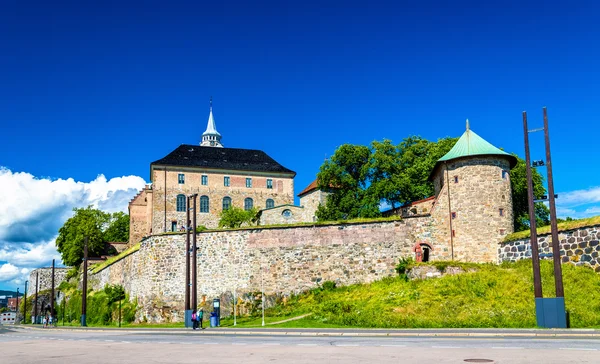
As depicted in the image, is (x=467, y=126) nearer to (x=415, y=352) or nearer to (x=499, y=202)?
(x=499, y=202)

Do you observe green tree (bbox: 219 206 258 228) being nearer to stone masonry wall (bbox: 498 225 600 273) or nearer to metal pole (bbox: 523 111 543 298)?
stone masonry wall (bbox: 498 225 600 273)

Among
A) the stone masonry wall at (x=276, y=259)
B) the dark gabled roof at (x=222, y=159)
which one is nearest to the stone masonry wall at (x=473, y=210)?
the stone masonry wall at (x=276, y=259)

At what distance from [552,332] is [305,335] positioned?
9.55 metres

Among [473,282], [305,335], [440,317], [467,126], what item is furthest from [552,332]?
[467,126]

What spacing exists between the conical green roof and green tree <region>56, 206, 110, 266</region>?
52131 mm

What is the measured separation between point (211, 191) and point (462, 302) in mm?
48521

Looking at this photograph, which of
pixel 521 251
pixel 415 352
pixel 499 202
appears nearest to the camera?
pixel 415 352

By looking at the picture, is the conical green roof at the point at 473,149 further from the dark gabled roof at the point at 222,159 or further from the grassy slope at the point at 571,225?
the dark gabled roof at the point at 222,159

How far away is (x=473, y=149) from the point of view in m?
39.4

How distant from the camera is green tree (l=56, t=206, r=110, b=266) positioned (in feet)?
252

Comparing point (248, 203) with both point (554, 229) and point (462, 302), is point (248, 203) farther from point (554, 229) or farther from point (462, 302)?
point (554, 229)

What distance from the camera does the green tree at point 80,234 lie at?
7669 centimetres

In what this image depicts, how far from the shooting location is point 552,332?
2088 centimetres

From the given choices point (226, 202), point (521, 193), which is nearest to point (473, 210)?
point (521, 193)
